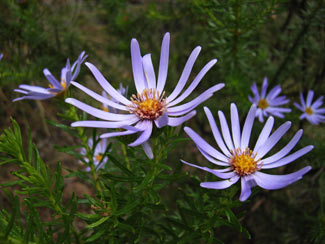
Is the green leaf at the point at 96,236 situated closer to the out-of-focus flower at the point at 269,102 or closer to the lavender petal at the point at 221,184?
the lavender petal at the point at 221,184

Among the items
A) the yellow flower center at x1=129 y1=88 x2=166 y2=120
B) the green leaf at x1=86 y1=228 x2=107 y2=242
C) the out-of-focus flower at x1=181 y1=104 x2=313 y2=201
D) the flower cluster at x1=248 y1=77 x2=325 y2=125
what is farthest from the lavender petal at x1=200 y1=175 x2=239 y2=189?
the flower cluster at x1=248 y1=77 x2=325 y2=125

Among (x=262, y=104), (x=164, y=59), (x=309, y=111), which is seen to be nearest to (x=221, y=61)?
(x=262, y=104)

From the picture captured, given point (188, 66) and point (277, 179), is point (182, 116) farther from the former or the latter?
point (277, 179)

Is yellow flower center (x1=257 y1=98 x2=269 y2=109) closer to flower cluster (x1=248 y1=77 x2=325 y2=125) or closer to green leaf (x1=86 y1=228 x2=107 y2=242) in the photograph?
flower cluster (x1=248 y1=77 x2=325 y2=125)

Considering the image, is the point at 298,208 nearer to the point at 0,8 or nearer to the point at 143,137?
the point at 143,137

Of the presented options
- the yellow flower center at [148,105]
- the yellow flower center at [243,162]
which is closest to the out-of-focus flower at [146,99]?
the yellow flower center at [148,105]

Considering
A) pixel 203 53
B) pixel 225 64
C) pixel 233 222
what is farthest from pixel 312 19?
pixel 233 222
